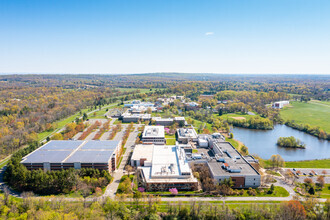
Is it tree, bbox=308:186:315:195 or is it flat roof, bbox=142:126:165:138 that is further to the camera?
flat roof, bbox=142:126:165:138

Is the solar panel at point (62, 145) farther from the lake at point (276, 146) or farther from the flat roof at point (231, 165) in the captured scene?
the lake at point (276, 146)

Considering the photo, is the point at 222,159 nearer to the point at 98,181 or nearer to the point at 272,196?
the point at 272,196

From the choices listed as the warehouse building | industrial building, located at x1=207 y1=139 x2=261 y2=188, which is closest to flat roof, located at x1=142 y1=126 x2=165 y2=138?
the warehouse building

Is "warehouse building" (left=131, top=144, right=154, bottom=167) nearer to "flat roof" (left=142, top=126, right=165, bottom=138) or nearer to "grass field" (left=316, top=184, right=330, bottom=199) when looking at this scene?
"flat roof" (left=142, top=126, right=165, bottom=138)

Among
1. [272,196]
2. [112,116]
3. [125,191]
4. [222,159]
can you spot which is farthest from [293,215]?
[112,116]

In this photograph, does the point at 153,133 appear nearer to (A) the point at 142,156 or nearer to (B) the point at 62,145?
(A) the point at 142,156

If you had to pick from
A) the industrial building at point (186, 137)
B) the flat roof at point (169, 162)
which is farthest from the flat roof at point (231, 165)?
the industrial building at point (186, 137)

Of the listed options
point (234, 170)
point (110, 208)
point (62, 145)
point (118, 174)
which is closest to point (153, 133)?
point (118, 174)
